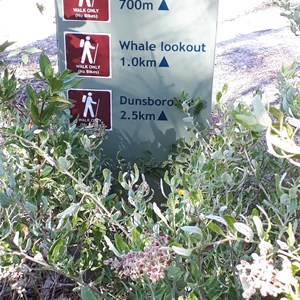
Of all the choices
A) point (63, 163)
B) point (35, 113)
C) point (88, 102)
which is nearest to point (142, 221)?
point (63, 163)

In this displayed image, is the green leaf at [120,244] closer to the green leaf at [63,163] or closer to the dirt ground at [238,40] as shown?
the green leaf at [63,163]

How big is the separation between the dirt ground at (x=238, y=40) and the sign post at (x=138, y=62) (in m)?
1.93

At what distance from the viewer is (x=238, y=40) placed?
657cm

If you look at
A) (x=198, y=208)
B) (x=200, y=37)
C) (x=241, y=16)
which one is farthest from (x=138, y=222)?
(x=241, y=16)

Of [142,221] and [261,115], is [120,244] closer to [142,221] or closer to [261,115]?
[142,221]

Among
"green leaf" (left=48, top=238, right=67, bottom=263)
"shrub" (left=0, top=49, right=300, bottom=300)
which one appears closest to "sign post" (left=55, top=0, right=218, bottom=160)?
"shrub" (left=0, top=49, right=300, bottom=300)

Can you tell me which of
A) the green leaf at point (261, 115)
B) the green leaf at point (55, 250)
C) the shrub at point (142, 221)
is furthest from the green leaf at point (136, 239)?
the green leaf at point (261, 115)

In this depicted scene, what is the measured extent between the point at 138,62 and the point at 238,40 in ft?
14.2

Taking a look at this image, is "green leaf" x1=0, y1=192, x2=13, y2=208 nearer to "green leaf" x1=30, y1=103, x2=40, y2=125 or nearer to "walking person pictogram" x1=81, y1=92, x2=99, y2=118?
"green leaf" x1=30, y1=103, x2=40, y2=125

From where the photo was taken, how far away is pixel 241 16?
25.4 ft

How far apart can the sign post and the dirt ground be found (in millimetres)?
1925

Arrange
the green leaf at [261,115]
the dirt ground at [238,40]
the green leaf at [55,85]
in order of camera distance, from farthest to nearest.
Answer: the dirt ground at [238,40], the green leaf at [55,85], the green leaf at [261,115]

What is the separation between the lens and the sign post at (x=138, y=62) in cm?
239

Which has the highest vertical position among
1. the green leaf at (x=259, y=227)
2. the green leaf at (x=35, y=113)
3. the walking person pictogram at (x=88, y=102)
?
the green leaf at (x=259, y=227)
